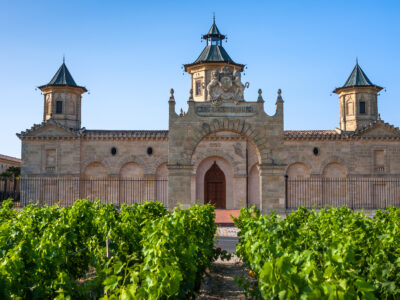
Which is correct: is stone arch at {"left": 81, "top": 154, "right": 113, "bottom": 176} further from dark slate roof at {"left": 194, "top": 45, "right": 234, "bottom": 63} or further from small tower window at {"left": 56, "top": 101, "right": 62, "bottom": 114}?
dark slate roof at {"left": 194, "top": 45, "right": 234, "bottom": 63}

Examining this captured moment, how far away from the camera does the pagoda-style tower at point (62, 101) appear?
31.6m

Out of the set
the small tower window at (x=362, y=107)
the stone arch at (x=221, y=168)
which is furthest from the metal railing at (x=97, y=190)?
the small tower window at (x=362, y=107)

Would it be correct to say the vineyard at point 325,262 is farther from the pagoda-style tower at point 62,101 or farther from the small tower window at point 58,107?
the small tower window at point 58,107

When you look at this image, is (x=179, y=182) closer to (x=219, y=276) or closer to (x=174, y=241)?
(x=219, y=276)

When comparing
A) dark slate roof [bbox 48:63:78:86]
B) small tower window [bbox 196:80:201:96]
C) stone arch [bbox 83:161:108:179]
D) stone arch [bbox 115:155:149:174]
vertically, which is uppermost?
dark slate roof [bbox 48:63:78:86]

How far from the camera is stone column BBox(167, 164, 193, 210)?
20.3 meters

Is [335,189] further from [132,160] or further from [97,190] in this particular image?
[97,190]

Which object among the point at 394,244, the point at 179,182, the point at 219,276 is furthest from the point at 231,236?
the point at 394,244

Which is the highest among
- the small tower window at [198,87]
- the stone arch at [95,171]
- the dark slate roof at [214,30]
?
the dark slate roof at [214,30]

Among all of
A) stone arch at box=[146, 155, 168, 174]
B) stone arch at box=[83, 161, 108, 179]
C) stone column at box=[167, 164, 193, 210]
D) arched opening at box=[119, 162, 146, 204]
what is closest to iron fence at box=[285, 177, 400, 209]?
stone arch at box=[146, 155, 168, 174]

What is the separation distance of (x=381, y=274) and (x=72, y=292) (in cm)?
400

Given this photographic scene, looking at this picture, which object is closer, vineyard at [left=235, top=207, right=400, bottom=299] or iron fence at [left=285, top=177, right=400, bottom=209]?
vineyard at [left=235, top=207, right=400, bottom=299]

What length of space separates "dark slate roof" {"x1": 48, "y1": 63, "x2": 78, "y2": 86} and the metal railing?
25.2ft

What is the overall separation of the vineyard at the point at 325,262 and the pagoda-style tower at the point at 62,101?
24655mm
